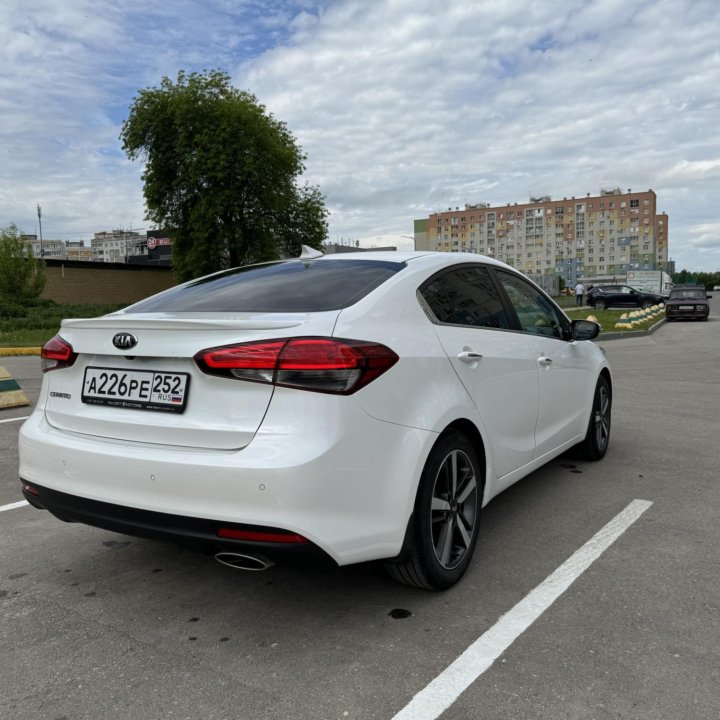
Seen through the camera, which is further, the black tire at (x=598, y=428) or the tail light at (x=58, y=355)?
the black tire at (x=598, y=428)

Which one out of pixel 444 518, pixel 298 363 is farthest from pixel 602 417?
pixel 298 363

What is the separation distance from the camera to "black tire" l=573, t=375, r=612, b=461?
521cm

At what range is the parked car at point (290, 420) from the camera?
2445 mm

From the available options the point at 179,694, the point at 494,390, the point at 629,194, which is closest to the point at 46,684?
the point at 179,694

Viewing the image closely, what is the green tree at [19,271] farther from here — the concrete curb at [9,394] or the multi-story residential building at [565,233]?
the multi-story residential building at [565,233]

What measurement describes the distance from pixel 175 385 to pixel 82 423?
1.82ft

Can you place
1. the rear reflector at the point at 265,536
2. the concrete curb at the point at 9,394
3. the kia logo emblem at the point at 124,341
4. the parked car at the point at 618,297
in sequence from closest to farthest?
the rear reflector at the point at 265,536 < the kia logo emblem at the point at 124,341 < the concrete curb at the point at 9,394 < the parked car at the point at 618,297

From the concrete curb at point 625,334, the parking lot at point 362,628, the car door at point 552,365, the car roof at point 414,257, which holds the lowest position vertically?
the parking lot at point 362,628

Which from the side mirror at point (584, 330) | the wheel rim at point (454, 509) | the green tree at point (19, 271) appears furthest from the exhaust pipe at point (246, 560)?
the green tree at point (19, 271)

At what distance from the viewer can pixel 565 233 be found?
5645 inches

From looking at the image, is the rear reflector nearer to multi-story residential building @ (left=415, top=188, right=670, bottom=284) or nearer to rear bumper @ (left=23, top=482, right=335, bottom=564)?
rear bumper @ (left=23, top=482, right=335, bottom=564)

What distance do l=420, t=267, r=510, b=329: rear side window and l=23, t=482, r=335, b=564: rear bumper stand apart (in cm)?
131

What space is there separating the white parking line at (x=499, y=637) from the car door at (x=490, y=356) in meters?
0.57

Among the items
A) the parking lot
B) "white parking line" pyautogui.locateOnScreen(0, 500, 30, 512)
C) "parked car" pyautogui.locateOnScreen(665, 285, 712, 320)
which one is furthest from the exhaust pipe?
"parked car" pyautogui.locateOnScreen(665, 285, 712, 320)
